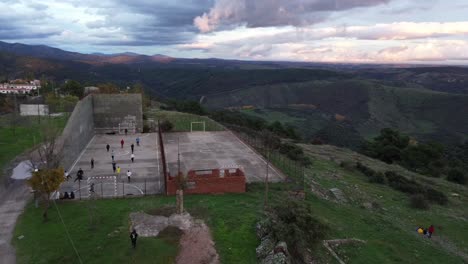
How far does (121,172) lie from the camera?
27.3 metres

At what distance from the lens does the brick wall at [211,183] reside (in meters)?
22.4

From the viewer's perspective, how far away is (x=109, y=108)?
42.6 m

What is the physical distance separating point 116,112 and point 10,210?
24.2 metres

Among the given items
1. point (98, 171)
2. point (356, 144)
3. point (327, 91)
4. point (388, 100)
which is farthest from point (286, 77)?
point (98, 171)

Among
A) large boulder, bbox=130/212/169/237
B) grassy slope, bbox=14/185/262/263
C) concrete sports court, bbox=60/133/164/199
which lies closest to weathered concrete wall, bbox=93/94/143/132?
concrete sports court, bbox=60/133/164/199

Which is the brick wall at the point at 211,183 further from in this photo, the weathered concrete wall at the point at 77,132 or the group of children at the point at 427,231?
the group of children at the point at 427,231

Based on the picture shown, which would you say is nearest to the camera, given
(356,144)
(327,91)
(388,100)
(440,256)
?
(440,256)

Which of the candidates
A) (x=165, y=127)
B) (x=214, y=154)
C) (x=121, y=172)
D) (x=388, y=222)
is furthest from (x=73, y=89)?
(x=388, y=222)

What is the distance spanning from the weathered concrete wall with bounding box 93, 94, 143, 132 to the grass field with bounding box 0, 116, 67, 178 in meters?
6.75

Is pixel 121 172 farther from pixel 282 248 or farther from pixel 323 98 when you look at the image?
pixel 323 98

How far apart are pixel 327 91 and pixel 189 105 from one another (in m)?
78.8

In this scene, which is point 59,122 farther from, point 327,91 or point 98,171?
point 327,91

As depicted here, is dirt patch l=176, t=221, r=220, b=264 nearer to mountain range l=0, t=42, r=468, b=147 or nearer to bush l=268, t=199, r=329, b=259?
bush l=268, t=199, r=329, b=259

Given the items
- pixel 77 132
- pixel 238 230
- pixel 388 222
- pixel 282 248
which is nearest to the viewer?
pixel 282 248
